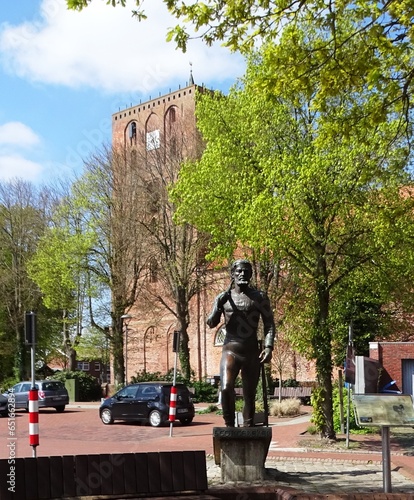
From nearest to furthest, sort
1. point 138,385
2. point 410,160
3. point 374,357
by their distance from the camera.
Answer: point 410,160 < point 138,385 < point 374,357

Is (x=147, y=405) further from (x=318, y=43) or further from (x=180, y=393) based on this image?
(x=318, y=43)

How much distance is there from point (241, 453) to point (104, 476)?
2570 millimetres

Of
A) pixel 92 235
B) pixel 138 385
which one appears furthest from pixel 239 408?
pixel 92 235

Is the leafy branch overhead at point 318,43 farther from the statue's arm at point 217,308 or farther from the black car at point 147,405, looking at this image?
the black car at point 147,405

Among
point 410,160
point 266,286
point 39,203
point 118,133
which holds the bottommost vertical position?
point 266,286

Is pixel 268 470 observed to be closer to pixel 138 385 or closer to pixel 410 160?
pixel 410 160

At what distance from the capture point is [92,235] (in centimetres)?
3475

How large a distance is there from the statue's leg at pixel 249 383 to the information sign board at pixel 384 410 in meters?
1.63

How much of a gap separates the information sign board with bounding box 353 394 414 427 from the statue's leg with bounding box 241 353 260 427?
1.63 m

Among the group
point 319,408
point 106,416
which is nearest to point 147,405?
point 106,416

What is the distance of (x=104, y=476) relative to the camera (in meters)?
6.93

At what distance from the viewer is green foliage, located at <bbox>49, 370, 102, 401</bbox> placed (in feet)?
128

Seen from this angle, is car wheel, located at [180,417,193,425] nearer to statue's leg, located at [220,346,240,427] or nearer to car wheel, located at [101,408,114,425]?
car wheel, located at [101,408,114,425]

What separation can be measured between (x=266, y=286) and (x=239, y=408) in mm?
4951
